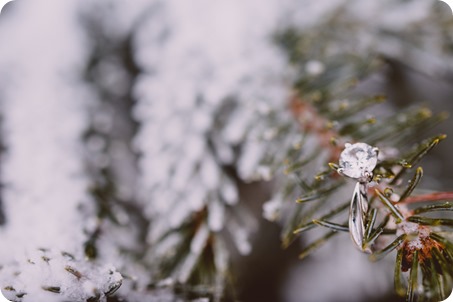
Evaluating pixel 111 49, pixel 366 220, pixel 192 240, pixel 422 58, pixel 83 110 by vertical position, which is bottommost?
pixel 366 220

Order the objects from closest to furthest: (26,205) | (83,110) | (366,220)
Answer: (366,220) → (26,205) → (83,110)

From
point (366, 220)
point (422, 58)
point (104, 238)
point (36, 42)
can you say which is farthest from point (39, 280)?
point (422, 58)

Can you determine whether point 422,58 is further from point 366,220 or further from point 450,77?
point 366,220

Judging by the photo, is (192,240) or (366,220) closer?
(366,220)

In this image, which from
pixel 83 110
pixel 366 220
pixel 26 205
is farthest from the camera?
A: pixel 83 110

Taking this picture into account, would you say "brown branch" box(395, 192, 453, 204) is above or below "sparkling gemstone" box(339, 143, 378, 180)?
below

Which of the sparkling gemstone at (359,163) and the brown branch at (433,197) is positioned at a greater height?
the sparkling gemstone at (359,163)
